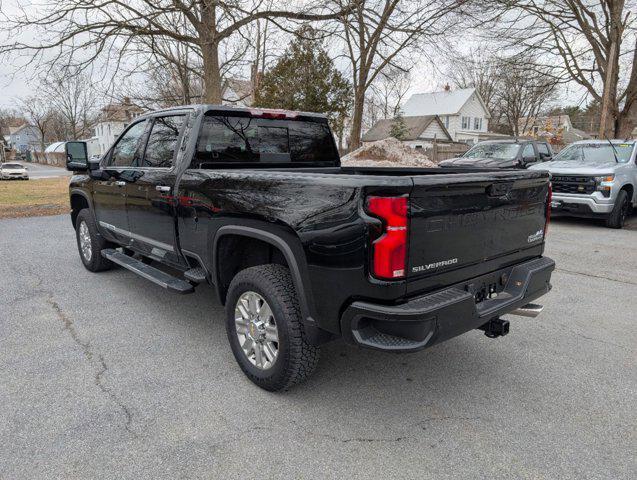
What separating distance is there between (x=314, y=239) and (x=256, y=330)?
944 millimetres

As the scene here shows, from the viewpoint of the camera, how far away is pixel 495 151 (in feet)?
44.5

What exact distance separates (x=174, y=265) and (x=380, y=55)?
1640cm

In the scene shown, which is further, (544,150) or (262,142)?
(544,150)

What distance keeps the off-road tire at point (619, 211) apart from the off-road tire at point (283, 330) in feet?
29.4

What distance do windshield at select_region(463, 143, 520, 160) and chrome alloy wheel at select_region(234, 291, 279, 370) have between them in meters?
11.7

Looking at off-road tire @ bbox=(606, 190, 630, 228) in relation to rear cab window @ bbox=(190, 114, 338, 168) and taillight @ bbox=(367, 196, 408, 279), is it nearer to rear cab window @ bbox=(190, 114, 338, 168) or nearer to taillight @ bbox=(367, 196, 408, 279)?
rear cab window @ bbox=(190, 114, 338, 168)

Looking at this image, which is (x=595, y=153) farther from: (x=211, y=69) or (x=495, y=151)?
(x=211, y=69)

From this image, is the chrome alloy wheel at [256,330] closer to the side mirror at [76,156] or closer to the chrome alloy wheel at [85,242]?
the side mirror at [76,156]

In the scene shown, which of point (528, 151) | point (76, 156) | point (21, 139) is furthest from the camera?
point (21, 139)

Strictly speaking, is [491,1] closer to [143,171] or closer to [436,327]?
[143,171]

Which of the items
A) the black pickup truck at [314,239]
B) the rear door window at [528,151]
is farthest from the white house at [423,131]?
the black pickup truck at [314,239]

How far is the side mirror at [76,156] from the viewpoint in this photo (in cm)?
536

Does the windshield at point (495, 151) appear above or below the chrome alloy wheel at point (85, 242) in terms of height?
above

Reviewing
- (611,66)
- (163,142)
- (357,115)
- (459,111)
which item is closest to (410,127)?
(459,111)
